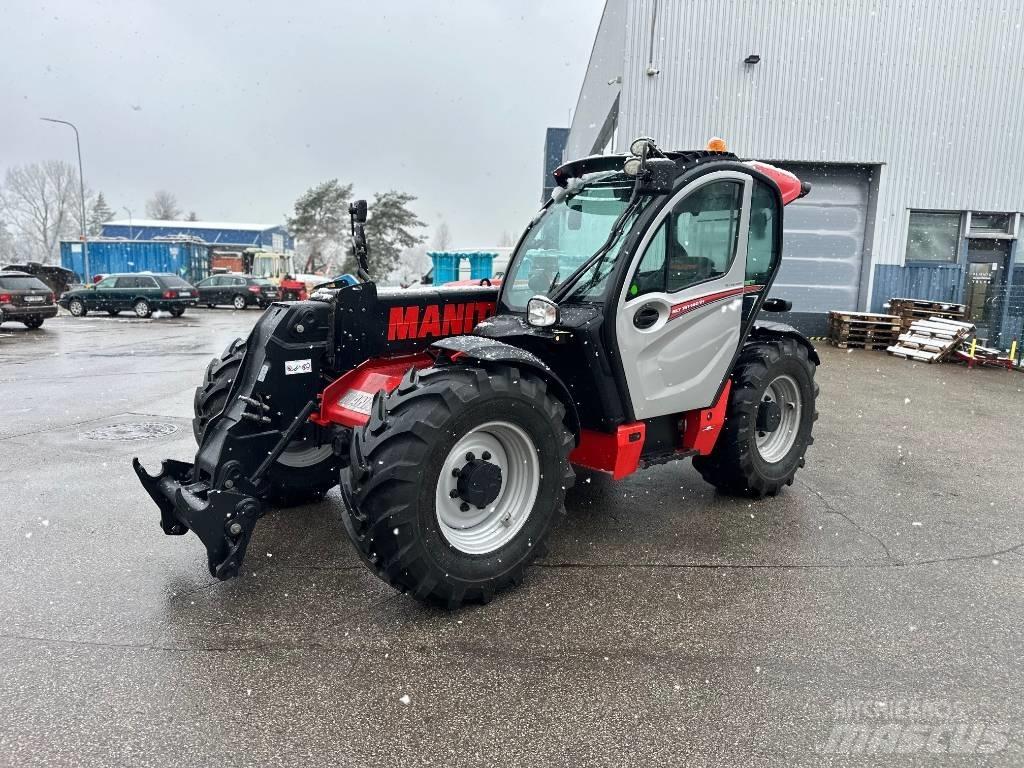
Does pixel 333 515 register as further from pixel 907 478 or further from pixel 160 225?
pixel 160 225

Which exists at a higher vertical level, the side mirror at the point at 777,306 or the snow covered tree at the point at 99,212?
the snow covered tree at the point at 99,212

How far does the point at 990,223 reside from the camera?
1794 centimetres

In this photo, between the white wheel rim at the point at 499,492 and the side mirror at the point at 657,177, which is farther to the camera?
→ the side mirror at the point at 657,177

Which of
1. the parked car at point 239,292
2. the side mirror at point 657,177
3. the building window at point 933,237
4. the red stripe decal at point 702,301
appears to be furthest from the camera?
the parked car at point 239,292

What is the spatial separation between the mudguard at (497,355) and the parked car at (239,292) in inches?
1188

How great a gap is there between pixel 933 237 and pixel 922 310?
2.84 metres

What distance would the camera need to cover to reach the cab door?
14.4 ft

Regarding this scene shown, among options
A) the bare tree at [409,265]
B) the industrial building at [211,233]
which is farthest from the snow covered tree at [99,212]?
the bare tree at [409,265]

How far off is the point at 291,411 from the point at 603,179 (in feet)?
8.10

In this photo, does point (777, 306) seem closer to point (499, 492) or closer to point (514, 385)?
point (514, 385)

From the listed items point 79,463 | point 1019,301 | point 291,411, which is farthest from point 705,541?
point 1019,301

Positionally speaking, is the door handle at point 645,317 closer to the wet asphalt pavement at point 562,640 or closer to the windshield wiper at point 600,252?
the windshield wiper at point 600,252

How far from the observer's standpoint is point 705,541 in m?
4.86

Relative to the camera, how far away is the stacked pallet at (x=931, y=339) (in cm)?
1455
